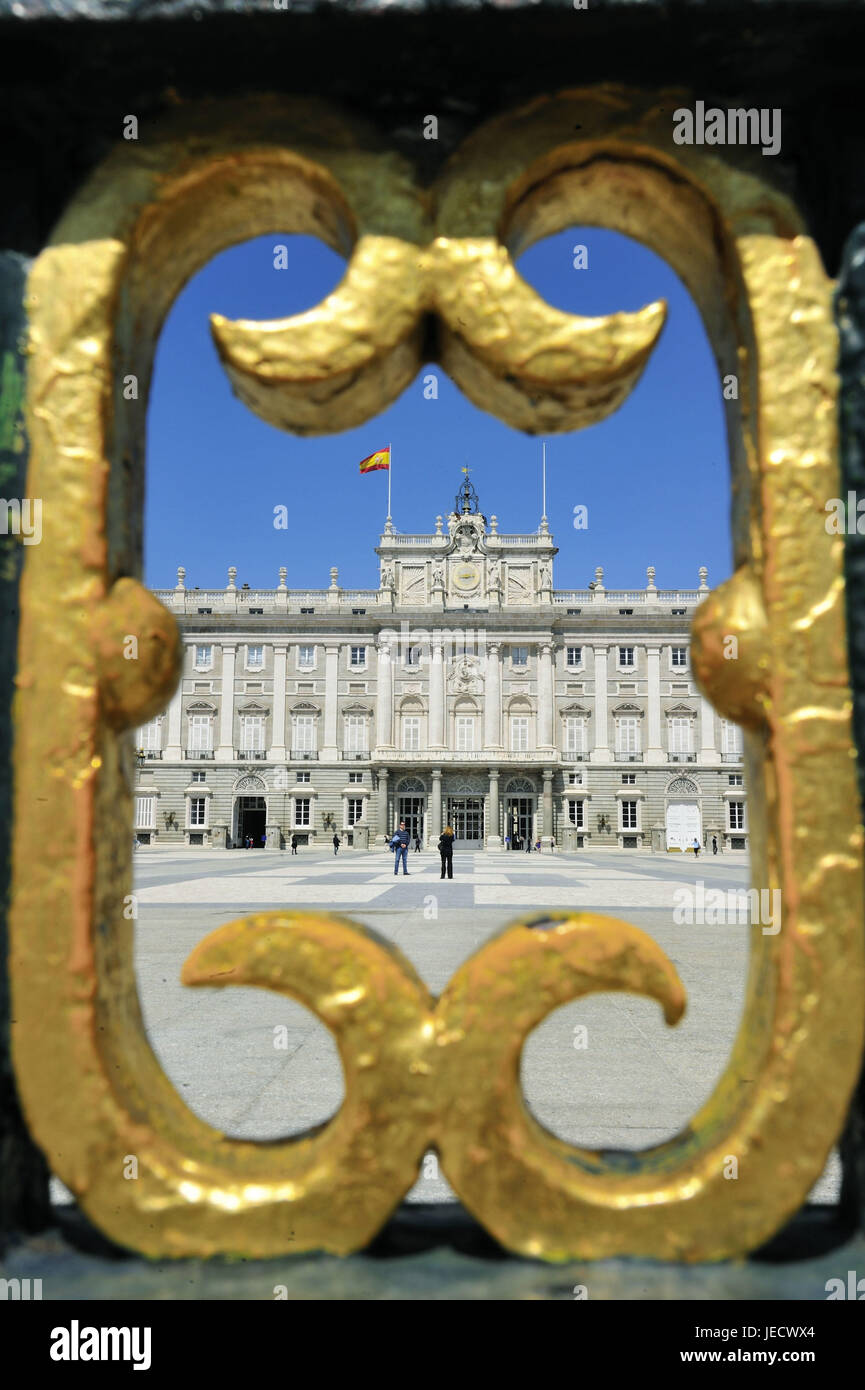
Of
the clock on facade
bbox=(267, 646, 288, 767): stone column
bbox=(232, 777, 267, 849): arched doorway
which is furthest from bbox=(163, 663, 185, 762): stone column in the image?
the clock on facade

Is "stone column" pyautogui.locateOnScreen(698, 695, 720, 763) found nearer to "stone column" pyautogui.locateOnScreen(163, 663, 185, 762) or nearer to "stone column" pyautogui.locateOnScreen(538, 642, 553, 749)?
"stone column" pyautogui.locateOnScreen(538, 642, 553, 749)

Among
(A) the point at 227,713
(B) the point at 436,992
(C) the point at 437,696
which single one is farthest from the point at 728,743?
(B) the point at 436,992

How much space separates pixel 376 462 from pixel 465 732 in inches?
651

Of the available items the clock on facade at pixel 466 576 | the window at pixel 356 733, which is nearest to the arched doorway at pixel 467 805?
the window at pixel 356 733

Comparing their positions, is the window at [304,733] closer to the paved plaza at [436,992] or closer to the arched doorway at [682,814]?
the arched doorway at [682,814]

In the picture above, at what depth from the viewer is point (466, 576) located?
123 feet

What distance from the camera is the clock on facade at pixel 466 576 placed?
37562 mm

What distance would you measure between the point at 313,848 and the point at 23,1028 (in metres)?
36.3

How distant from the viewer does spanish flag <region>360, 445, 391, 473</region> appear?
2153 centimetres

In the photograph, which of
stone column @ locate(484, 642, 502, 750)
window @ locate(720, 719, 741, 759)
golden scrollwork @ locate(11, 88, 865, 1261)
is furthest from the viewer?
window @ locate(720, 719, 741, 759)

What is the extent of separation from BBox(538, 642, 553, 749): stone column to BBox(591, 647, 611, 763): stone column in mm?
2041

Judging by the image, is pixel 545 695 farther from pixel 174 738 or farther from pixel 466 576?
pixel 174 738

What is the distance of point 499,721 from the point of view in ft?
120
